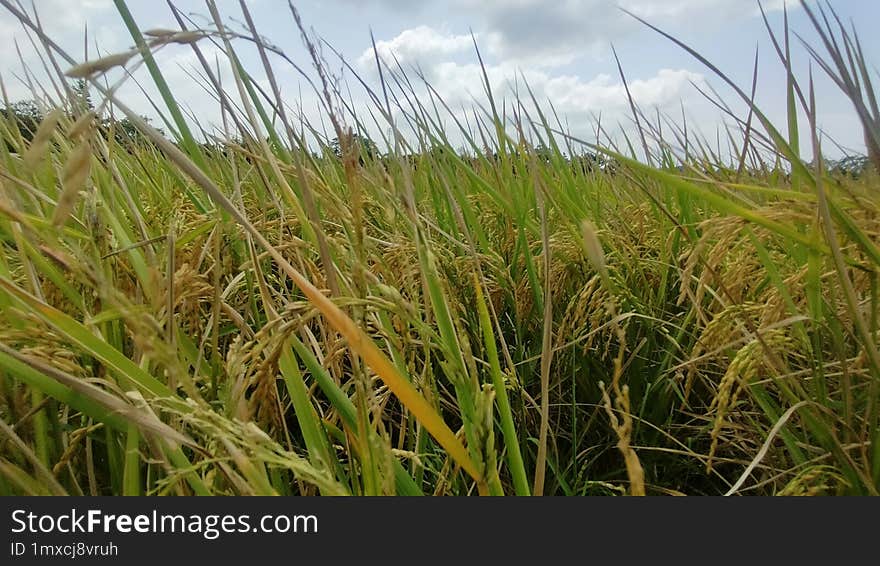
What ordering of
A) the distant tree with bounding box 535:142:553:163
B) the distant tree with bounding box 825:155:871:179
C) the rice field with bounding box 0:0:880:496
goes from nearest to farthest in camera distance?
the rice field with bounding box 0:0:880:496
the distant tree with bounding box 825:155:871:179
the distant tree with bounding box 535:142:553:163

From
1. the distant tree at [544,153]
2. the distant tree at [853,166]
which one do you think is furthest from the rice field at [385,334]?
the distant tree at [544,153]

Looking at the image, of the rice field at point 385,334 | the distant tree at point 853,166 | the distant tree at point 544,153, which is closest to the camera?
the rice field at point 385,334

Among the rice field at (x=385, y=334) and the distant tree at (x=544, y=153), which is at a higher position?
the distant tree at (x=544, y=153)

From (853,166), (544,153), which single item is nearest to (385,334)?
(853,166)

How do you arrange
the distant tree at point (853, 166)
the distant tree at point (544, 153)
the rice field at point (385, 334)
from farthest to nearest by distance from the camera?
the distant tree at point (544, 153) → the distant tree at point (853, 166) → the rice field at point (385, 334)

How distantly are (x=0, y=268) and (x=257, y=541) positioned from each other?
542 mm

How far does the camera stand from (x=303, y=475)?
0.49 meters

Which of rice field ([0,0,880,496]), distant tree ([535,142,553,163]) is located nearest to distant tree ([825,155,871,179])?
rice field ([0,0,880,496])

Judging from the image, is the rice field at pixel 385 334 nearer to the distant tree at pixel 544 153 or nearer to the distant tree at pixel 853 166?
the distant tree at pixel 853 166

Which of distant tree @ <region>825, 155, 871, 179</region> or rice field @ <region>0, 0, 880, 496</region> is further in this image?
distant tree @ <region>825, 155, 871, 179</region>

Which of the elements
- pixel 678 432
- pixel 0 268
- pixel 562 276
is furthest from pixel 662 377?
pixel 0 268

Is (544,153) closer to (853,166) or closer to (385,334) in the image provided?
(853,166)

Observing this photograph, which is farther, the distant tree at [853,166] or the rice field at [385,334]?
the distant tree at [853,166]

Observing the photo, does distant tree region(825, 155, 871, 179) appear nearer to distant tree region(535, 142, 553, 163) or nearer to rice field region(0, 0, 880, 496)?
rice field region(0, 0, 880, 496)
